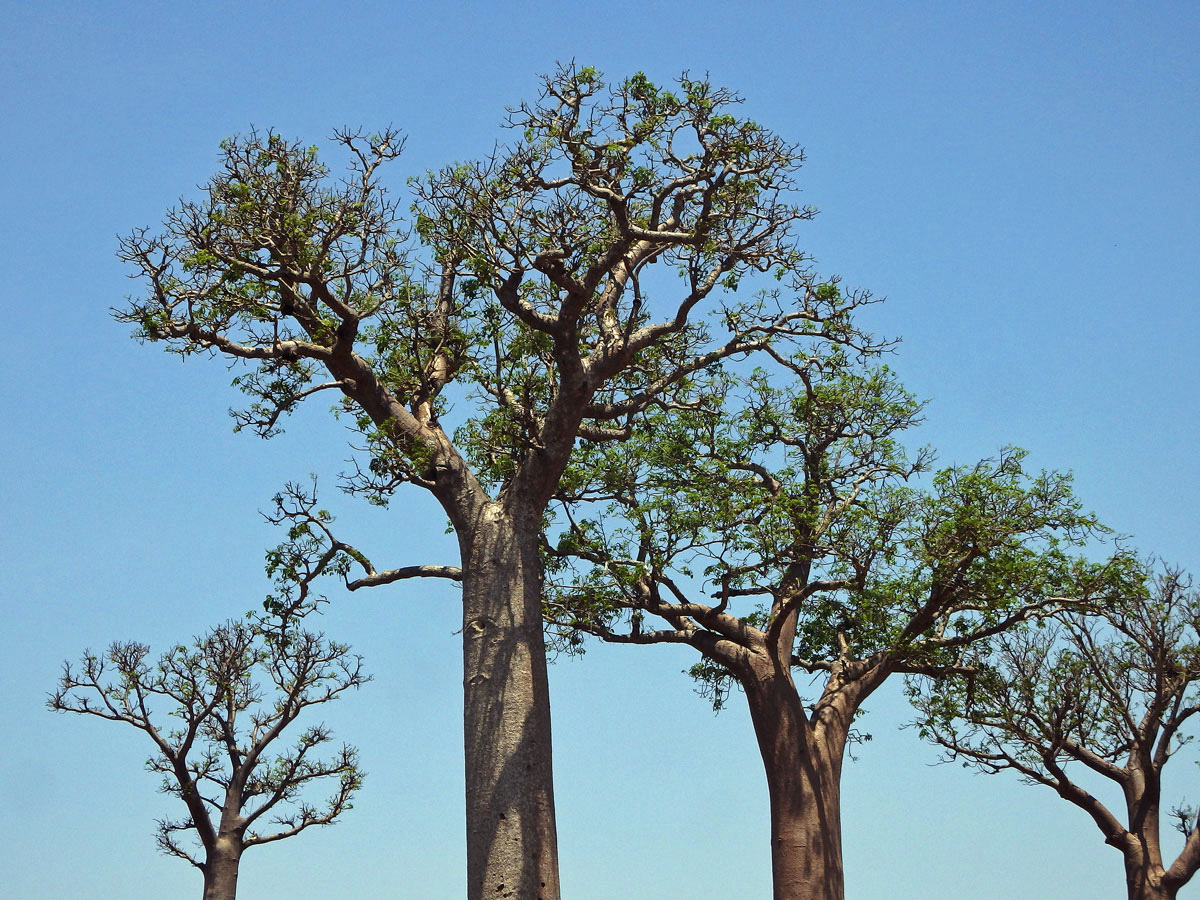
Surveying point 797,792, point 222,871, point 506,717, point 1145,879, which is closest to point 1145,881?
point 1145,879

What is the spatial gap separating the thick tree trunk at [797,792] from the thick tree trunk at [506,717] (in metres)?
4.30

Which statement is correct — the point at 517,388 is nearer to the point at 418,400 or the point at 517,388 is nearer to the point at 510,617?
the point at 418,400

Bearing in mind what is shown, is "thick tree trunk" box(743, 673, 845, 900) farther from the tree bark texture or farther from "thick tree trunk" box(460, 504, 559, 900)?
"thick tree trunk" box(460, 504, 559, 900)

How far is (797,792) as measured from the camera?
13453mm

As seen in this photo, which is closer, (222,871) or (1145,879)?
(1145,879)

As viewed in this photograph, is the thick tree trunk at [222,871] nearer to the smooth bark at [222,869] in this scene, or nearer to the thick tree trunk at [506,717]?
the smooth bark at [222,869]

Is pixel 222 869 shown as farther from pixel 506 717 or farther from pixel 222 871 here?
pixel 506 717

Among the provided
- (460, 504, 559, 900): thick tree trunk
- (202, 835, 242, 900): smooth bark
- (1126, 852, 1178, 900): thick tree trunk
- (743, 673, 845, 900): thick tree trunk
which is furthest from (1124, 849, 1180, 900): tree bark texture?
(202, 835, 242, 900): smooth bark

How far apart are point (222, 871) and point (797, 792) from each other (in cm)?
857

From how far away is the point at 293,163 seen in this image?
11375mm

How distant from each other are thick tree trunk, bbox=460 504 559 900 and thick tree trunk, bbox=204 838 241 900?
875 cm

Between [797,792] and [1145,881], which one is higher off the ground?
[797,792]

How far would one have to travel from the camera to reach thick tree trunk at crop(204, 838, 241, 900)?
16.8 meters

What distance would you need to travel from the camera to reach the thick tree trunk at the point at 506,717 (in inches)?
378
